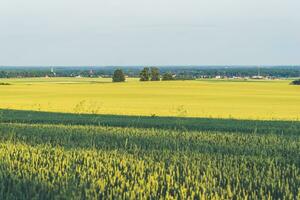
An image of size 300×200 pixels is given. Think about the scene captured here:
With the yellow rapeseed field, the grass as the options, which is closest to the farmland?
the grass

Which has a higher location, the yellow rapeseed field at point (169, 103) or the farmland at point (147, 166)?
the farmland at point (147, 166)

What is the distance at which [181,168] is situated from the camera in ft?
30.2

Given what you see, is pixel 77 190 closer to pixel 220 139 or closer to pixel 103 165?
pixel 103 165

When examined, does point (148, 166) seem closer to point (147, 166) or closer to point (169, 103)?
point (147, 166)

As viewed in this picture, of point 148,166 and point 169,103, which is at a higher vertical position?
point 148,166

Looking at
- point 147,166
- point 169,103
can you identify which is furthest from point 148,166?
point 169,103

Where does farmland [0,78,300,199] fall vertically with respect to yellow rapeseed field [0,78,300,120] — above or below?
above

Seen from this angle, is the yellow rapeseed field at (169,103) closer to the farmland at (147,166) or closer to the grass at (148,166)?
the farmland at (147,166)

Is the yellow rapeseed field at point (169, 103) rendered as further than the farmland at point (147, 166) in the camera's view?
Yes

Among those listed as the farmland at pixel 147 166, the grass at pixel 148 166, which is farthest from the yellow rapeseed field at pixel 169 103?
the grass at pixel 148 166

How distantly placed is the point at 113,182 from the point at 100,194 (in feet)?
1.96

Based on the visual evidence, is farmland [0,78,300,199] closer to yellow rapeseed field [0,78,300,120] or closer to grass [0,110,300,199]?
grass [0,110,300,199]

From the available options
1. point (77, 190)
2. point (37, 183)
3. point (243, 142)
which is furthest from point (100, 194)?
point (243, 142)

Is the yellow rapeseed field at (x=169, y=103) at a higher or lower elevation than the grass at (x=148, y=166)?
lower
